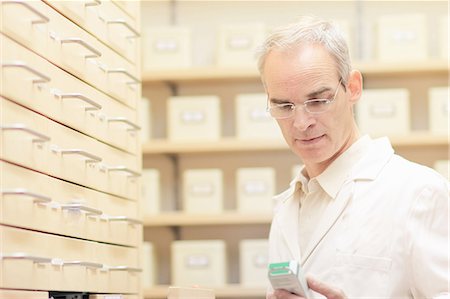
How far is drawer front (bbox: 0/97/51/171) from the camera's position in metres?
1.52

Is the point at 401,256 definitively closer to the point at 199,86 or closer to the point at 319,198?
the point at 319,198

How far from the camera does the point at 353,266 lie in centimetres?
199

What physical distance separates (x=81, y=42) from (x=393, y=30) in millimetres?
2664

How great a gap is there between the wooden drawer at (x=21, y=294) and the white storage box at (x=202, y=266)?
8.23 ft

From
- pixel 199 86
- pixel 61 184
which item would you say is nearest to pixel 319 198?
pixel 61 184

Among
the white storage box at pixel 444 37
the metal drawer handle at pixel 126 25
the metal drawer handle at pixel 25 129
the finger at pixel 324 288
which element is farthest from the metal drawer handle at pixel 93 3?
the white storage box at pixel 444 37

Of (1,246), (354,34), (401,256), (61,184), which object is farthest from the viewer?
(354,34)

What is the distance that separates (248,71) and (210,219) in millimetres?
746

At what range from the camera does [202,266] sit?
4.16 metres

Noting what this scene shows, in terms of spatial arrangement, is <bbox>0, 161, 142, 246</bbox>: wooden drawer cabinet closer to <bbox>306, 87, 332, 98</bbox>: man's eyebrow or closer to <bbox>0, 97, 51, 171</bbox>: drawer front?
<bbox>0, 97, 51, 171</bbox>: drawer front

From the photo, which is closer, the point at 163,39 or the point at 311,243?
the point at 311,243

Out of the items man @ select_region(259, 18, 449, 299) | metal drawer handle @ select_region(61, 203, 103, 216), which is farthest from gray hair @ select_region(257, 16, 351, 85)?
metal drawer handle @ select_region(61, 203, 103, 216)

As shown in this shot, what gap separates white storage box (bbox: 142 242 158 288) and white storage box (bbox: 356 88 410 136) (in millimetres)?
1170

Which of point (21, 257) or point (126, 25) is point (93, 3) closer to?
point (126, 25)
